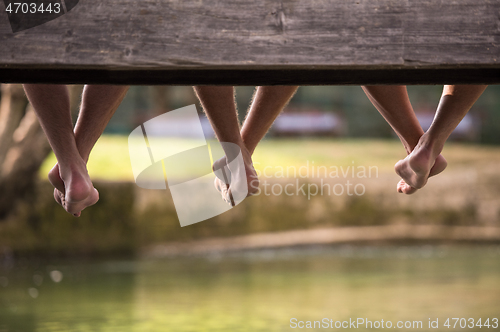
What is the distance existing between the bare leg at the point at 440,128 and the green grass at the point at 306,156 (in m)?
4.79

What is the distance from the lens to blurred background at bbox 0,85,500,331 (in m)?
3.60

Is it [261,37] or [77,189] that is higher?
[261,37]

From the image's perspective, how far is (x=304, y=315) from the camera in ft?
11.2

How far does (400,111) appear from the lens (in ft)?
5.13

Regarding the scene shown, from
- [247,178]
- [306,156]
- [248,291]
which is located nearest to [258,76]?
[247,178]

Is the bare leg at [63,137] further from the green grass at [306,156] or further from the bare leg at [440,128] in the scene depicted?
the green grass at [306,156]

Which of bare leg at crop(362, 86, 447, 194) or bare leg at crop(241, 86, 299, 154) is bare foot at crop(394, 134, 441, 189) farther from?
bare leg at crop(241, 86, 299, 154)

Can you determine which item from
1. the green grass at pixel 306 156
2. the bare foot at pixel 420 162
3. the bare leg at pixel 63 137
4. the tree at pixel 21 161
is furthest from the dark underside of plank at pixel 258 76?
the green grass at pixel 306 156

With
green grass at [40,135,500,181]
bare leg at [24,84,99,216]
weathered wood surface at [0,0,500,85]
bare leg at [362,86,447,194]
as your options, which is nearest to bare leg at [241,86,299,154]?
bare leg at [362,86,447,194]

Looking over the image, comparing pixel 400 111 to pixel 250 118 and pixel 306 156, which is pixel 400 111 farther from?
pixel 306 156

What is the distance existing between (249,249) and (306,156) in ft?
6.88

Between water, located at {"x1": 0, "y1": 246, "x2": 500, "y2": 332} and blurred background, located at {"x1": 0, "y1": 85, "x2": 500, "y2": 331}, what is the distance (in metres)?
0.02

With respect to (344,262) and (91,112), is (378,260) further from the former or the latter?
(91,112)

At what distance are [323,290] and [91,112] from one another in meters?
2.95
